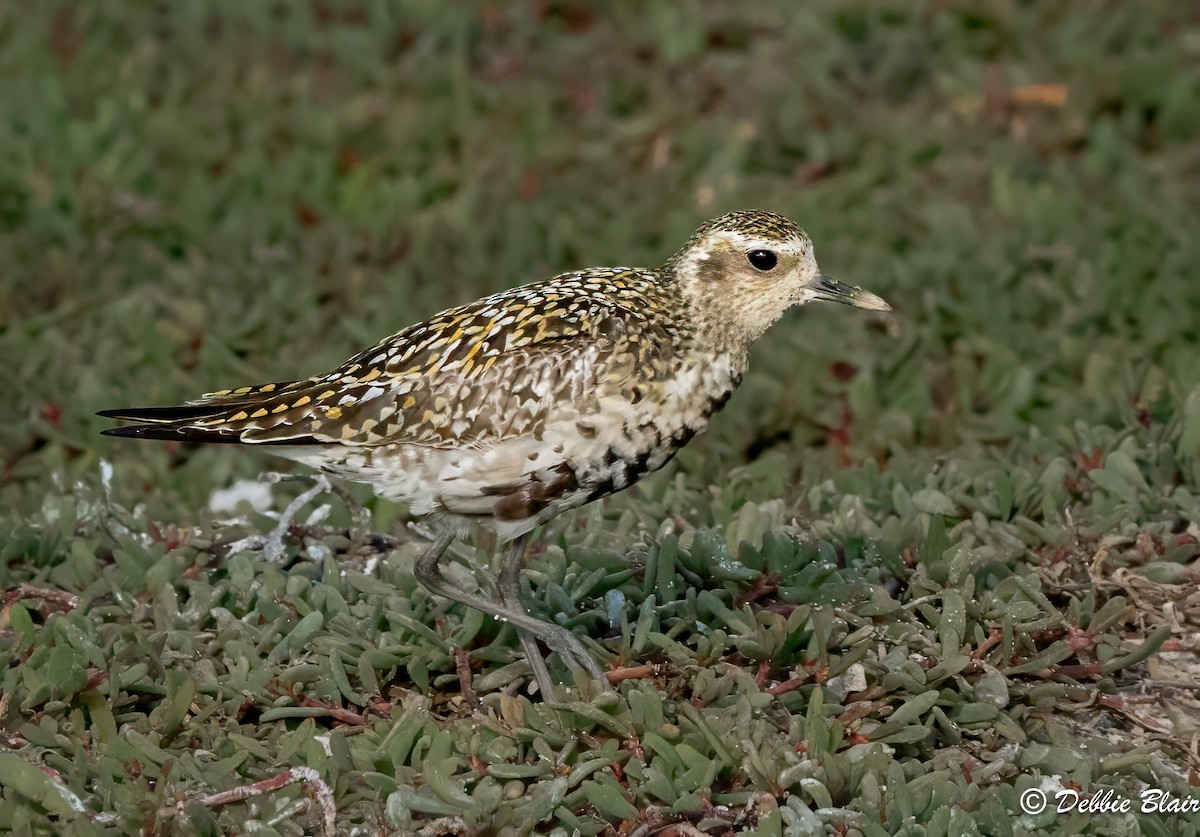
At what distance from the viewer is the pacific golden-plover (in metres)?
4.77

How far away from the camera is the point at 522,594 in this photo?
5340 mm

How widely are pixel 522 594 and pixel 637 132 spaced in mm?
5406

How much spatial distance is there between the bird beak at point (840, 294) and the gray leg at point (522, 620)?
127 cm

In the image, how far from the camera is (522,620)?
491 centimetres

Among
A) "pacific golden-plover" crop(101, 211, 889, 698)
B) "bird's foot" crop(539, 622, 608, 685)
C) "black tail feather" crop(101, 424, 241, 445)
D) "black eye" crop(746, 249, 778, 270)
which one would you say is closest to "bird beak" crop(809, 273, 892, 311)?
"pacific golden-plover" crop(101, 211, 889, 698)

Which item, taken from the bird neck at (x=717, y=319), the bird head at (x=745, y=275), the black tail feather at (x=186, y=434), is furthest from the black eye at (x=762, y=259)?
the black tail feather at (x=186, y=434)

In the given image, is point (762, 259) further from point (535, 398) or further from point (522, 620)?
point (522, 620)

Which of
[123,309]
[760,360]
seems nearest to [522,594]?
[760,360]

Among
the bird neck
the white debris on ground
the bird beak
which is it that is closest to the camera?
the bird neck

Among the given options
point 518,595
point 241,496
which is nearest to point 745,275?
point 518,595

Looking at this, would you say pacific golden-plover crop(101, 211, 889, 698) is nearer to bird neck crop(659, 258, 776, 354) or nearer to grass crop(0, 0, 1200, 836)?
bird neck crop(659, 258, 776, 354)

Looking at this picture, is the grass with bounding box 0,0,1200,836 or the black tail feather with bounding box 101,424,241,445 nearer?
the grass with bounding box 0,0,1200,836

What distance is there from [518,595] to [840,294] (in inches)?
52.6

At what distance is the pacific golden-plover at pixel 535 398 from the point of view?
4773 millimetres
